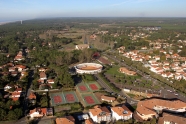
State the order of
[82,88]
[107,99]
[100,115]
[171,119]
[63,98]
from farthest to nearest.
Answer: [82,88] → [63,98] → [107,99] → [100,115] → [171,119]

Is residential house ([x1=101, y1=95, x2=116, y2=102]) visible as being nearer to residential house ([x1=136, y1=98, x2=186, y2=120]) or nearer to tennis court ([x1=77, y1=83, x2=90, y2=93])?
residential house ([x1=136, y1=98, x2=186, y2=120])

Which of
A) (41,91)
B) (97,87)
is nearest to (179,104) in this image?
(97,87)

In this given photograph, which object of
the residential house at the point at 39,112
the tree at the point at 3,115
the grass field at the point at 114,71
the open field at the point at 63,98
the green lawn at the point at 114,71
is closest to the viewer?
the tree at the point at 3,115

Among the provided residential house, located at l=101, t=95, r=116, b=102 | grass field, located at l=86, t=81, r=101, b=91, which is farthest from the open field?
residential house, located at l=101, t=95, r=116, b=102

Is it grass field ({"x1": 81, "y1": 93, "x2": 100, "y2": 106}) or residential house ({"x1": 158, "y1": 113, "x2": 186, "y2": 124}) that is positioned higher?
residential house ({"x1": 158, "y1": 113, "x2": 186, "y2": 124})

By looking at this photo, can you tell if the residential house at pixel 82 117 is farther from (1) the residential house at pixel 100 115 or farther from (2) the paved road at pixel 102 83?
(2) the paved road at pixel 102 83

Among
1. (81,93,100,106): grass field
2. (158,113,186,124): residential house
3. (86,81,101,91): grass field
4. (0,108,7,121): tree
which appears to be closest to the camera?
(158,113,186,124): residential house

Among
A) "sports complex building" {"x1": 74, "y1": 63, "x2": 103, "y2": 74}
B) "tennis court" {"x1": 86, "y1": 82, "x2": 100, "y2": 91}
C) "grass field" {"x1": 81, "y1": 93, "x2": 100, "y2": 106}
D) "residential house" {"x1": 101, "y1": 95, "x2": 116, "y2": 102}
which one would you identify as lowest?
"grass field" {"x1": 81, "y1": 93, "x2": 100, "y2": 106}

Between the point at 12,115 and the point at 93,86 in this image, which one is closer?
the point at 12,115

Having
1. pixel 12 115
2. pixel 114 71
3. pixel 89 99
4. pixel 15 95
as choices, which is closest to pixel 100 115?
pixel 89 99

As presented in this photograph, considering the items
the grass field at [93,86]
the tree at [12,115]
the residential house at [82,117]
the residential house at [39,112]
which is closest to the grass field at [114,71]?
the grass field at [93,86]

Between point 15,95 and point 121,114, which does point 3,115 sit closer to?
point 15,95

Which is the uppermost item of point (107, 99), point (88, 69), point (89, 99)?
point (88, 69)
